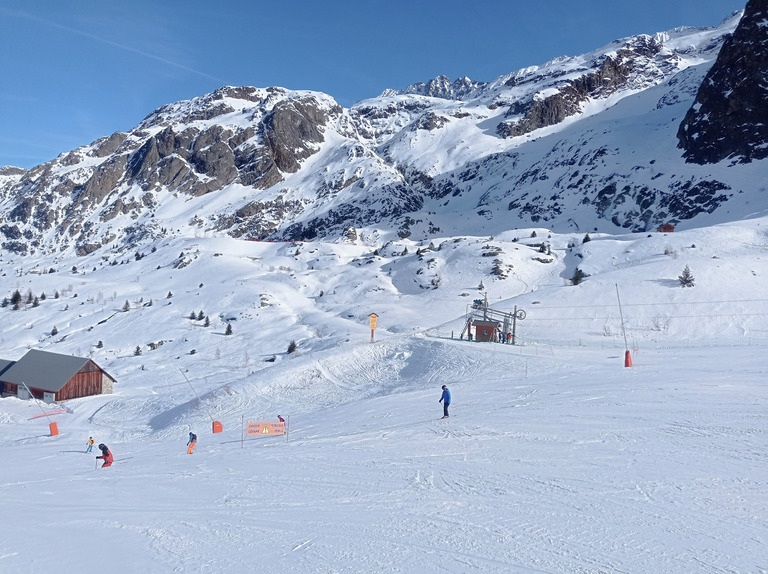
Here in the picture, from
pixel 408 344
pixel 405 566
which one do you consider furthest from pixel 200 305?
pixel 405 566

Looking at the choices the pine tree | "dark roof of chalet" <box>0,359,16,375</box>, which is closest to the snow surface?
the pine tree

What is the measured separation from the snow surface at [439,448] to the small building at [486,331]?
2763 mm

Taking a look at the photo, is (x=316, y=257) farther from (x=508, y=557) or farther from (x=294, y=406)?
(x=508, y=557)

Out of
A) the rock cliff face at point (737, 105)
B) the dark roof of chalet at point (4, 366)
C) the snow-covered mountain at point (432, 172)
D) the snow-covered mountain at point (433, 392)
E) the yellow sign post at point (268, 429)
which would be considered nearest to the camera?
the snow-covered mountain at point (433, 392)

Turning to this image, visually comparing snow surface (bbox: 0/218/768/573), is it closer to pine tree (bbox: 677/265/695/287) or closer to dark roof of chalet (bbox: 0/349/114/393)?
pine tree (bbox: 677/265/695/287)

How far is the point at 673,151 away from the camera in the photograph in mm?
94062

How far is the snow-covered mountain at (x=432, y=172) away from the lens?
92.4m

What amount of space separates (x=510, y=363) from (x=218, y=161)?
527 ft

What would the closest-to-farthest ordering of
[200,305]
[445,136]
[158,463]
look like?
[158,463]
[200,305]
[445,136]

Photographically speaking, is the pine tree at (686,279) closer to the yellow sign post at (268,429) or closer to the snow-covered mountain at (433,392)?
the snow-covered mountain at (433,392)

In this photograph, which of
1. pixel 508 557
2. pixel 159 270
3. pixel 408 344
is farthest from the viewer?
pixel 159 270

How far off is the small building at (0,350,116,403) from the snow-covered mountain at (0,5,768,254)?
7550cm

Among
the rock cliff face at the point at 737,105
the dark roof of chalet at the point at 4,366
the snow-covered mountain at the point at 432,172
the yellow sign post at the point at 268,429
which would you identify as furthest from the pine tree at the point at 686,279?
→ the rock cliff face at the point at 737,105

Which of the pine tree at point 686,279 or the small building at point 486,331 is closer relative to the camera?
the small building at point 486,331
